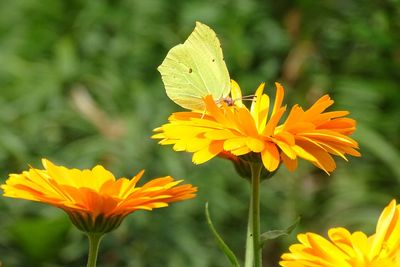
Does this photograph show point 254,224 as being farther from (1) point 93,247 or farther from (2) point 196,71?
(2) point 196,71

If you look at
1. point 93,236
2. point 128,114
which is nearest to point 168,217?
point 128,114

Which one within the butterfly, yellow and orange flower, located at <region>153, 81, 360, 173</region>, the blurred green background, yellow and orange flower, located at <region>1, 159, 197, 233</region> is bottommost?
yellow and orange flower, located at <region>1, 159, 197, 233</region>

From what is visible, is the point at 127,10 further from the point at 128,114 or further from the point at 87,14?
the point at 128,114

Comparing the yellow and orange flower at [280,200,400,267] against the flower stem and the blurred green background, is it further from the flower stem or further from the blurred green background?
the blurred green background

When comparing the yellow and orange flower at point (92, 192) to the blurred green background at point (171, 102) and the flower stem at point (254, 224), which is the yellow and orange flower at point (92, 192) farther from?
the blurred green background at point (171, 102)

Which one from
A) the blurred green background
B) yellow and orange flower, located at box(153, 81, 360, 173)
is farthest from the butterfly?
the blurred green background

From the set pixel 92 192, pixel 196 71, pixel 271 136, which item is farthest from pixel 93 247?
pixel 196 71
